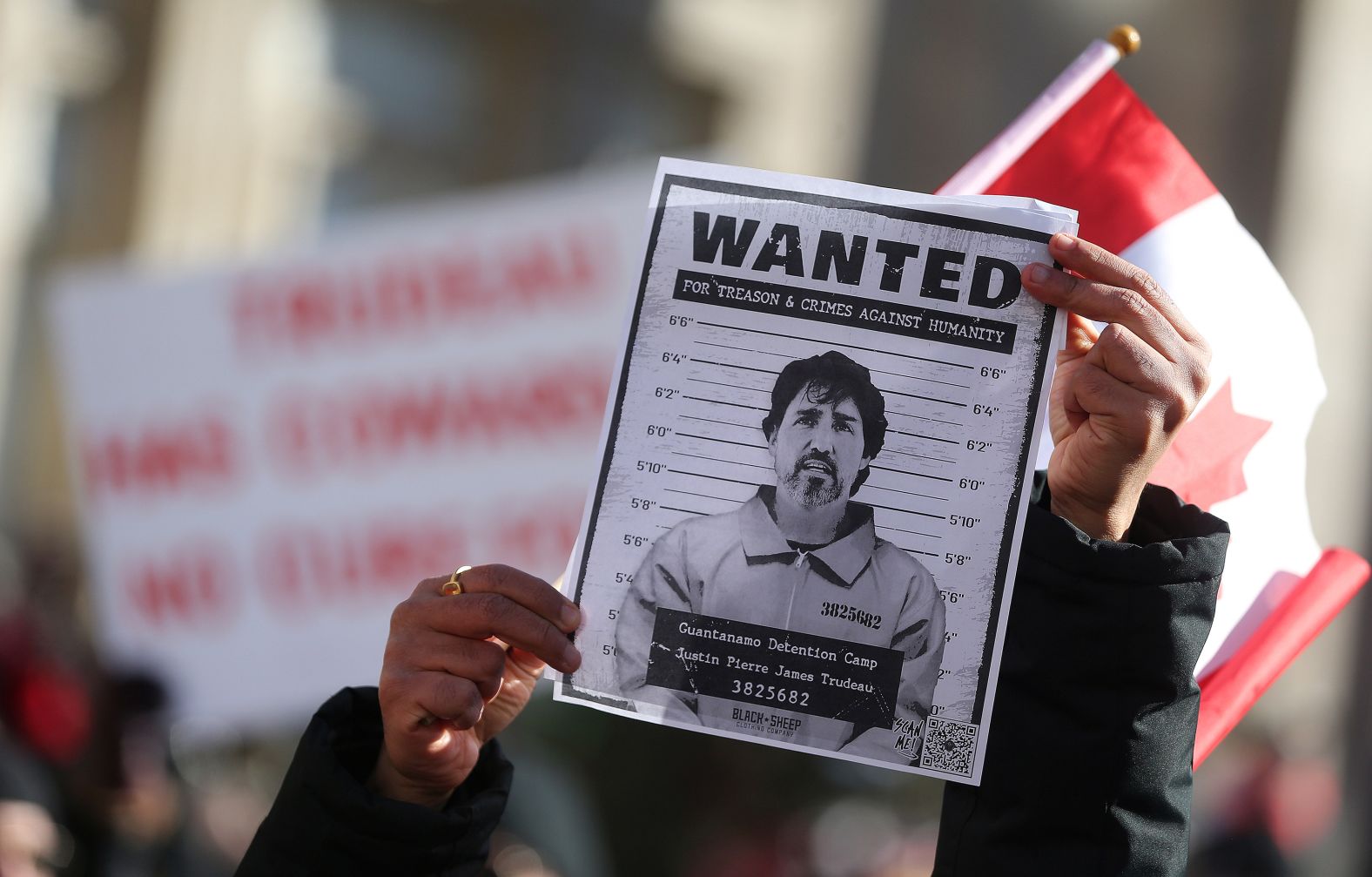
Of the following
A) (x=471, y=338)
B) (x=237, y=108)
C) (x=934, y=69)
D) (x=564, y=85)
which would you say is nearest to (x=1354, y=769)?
(x=934, y=69)

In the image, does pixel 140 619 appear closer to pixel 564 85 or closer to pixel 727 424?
pixel 727 424

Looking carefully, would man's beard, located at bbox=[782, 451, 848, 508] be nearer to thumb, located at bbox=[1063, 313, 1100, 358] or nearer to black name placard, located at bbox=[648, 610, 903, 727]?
black name placard, located at bbox=[648, 610, 903, 727]

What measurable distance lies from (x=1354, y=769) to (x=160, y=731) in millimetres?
9760

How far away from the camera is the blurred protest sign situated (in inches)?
126

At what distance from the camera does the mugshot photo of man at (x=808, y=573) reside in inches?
53.6

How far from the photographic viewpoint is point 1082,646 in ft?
4.54

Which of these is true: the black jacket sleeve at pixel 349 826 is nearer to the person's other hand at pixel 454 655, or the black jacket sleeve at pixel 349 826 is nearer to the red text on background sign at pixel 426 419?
the person's other hand at pixel 454 655

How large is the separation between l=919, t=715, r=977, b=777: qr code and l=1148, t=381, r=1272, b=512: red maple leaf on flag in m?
0.55

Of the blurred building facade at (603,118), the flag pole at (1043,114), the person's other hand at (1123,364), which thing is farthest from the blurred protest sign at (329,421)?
the blurred building facade at (603,118)

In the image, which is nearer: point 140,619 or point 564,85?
point 140,619

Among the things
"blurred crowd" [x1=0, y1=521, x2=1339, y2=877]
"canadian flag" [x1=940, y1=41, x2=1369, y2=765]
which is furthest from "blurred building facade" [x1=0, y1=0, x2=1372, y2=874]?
"canadian flag" [x1=940, y1=41, x2=1369, y2=765]

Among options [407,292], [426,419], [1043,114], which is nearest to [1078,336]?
[1043,114]

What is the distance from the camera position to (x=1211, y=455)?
1803 mm

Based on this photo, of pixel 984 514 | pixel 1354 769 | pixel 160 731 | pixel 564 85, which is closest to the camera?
pixel 984 514
